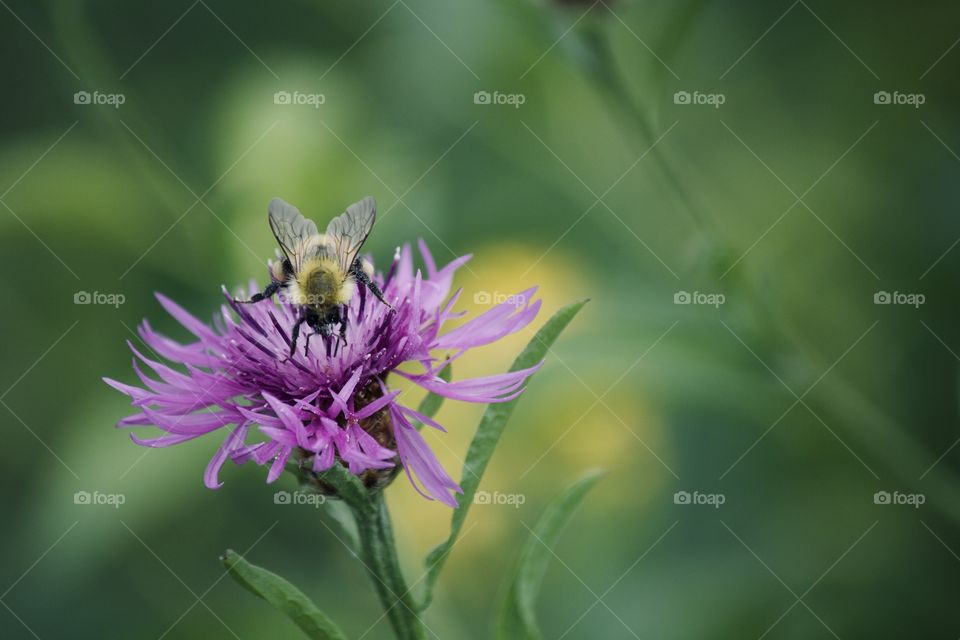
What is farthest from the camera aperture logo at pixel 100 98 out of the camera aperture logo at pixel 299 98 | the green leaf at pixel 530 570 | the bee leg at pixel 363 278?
the green leaf at pixel 530 570

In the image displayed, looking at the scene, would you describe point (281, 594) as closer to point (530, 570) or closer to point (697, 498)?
point (530, 570)

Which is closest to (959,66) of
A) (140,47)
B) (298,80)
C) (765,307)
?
(765,307)

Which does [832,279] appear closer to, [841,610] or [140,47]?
[841,610]

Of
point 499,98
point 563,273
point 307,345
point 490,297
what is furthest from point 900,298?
point 307,345

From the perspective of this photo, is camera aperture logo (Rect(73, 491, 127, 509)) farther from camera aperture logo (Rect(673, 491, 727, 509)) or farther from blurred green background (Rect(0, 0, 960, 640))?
camera aperture logo (Rect(673, 491, 727, 509))

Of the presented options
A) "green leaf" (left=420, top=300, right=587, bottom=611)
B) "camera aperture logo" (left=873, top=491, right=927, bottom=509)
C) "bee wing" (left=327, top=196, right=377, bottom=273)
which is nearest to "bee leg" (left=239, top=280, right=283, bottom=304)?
"bee wing" (left=327, top=196, right=377, bottom=273)

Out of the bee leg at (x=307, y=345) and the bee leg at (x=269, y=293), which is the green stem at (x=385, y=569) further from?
the bee leg at (x=269, y=293)
